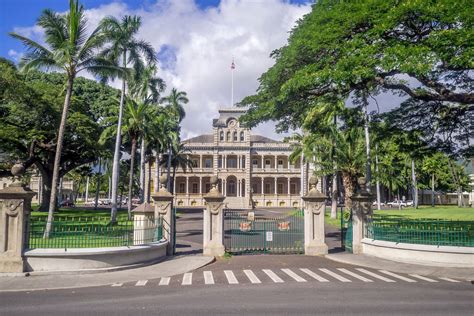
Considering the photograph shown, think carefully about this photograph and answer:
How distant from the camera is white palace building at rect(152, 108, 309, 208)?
76.1m

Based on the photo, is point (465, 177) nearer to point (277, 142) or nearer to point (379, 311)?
point (277, 142)

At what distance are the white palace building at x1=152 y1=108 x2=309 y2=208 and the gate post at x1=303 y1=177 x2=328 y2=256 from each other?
57.0 metres

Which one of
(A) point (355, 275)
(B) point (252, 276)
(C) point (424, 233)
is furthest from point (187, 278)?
(C) point (424, 233)

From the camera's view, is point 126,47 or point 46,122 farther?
point 46,122

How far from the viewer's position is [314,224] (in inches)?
680

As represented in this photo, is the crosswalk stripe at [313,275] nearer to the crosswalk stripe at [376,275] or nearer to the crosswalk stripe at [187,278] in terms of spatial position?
the crosswalk stripe at [376,275]

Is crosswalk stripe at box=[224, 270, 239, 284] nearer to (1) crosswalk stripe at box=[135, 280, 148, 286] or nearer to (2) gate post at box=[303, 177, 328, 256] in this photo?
(1) crosswalk stripe at box=[135, 280, 148, 286]

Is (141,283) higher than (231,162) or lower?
lower

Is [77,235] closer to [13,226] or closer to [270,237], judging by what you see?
[13,226]

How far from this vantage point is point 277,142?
77.7 m

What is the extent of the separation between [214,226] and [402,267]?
679 cm

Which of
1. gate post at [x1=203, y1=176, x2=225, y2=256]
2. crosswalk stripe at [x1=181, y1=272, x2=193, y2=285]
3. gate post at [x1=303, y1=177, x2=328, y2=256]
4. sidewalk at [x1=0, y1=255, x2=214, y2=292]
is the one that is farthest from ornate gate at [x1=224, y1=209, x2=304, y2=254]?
crosswalk stripe at [x1=181, y1=272, x2=193, y2=285]

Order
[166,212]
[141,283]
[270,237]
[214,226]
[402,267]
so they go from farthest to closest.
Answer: [270,237] → [166,212] → [214,226] → [402,267] → [141,283]

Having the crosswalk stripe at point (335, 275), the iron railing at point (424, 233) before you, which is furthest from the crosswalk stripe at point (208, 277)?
the iron railing at point (424, 233)
